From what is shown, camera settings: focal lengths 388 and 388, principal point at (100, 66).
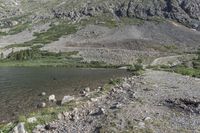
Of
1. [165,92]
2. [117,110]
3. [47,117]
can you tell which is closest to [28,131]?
[47,117]

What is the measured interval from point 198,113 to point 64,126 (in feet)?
41.0

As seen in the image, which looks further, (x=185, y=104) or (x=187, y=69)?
(x=187, y=69)

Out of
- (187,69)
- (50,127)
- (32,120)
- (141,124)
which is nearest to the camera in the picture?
(141,124)

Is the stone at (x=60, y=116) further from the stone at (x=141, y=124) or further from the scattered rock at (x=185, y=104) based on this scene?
the scattered rock at (x=185, y=104)

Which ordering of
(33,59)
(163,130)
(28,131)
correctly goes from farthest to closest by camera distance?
1. (33,59)
2. (28,131)
3. (163,130)

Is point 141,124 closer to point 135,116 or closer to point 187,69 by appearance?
point 135,116

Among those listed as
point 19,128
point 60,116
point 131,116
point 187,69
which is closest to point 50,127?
point 19,128

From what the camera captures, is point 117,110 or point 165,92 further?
point 165,92

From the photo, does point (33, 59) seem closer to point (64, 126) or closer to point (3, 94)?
point (3, 94)

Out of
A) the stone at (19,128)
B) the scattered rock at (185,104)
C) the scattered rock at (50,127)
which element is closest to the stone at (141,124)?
the scattered rock at (185,104)

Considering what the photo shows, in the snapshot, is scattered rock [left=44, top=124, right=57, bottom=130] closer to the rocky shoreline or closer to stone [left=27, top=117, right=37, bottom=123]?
the rocky shoreline

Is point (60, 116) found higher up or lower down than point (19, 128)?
lower down

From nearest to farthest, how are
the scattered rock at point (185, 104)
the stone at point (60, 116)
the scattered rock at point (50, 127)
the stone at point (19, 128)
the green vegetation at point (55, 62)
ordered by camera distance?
1. the stone at point (19, 128)
2. the scattered rock at point (50, 127)
3. the scattered rock at point (185, 104)
4. the stone at point (60, 116)
5. the green vegetation at point (55, 62)

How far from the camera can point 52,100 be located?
2313 inches
